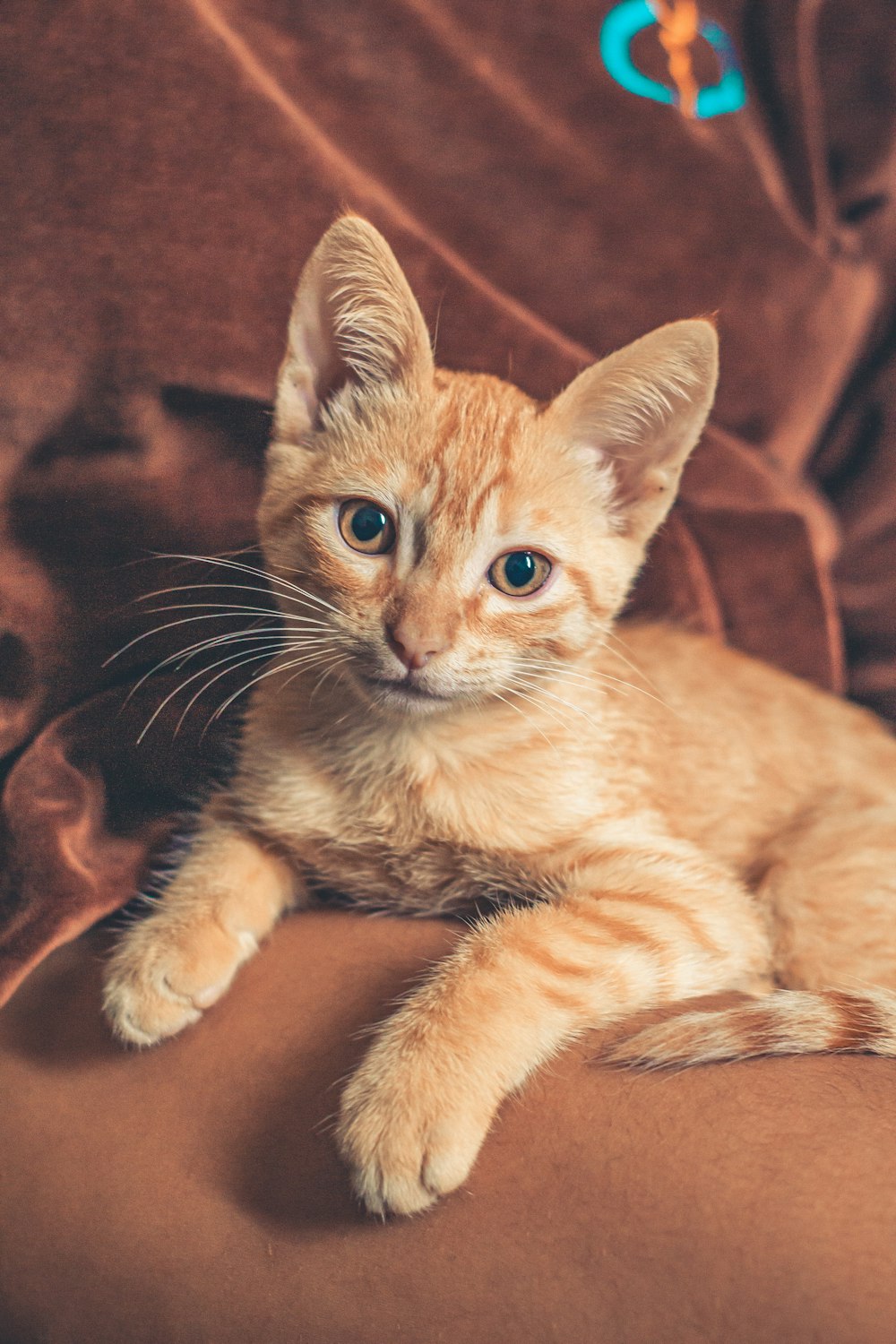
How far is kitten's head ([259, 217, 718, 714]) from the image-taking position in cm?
99

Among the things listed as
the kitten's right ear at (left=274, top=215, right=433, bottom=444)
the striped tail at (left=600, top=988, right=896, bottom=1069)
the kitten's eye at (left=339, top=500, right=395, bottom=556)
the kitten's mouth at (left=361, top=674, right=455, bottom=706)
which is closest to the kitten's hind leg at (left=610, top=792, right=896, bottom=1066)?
the striped tail at (left=600, top=988, right=896, bottom=1069)

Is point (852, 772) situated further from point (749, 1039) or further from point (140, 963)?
point (140, 963)

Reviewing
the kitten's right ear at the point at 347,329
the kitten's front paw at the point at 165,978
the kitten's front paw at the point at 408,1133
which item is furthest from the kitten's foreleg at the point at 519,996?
the kitten's right ear at the point at 347,329

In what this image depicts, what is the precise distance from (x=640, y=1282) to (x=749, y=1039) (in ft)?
0.72

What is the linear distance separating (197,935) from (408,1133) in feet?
1.07

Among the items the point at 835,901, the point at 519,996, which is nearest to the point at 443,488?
the point at 519,996

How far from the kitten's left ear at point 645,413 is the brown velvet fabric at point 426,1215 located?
589 millimetres

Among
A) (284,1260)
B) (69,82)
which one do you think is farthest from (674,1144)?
(69,82)

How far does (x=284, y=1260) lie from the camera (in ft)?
2.56

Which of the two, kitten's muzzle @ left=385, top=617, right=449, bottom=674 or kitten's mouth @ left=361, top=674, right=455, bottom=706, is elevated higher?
kitten's muzzle @ left=385, top=617, right=449, bottom=674

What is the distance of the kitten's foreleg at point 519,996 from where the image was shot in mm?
787

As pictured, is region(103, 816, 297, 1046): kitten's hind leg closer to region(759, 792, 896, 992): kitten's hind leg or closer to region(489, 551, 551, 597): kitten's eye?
region(489, 551, 551, 597): kitten's eye

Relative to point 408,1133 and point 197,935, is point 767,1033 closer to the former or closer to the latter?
point 408,1133

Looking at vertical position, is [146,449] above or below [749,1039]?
above
